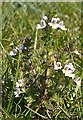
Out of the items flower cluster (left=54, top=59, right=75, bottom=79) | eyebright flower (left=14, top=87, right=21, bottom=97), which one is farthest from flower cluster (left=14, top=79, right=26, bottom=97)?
flower cluster (left=54, top=59, right=75, bottom=79)

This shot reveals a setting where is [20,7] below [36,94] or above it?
above

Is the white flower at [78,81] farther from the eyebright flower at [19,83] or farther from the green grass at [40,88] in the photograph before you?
the eyebright flower at [19,83]

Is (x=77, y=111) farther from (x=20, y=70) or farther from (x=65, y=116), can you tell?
(x=20, y=70)

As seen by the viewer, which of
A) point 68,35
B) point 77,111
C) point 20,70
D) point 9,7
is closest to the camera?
point 77,111

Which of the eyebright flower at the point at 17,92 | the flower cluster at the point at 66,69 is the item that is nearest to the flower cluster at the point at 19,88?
the eyebright flower at the point at 17,92

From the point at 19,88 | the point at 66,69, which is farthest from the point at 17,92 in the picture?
the point at 66,69

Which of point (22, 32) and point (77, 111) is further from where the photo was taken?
point (22, 32)

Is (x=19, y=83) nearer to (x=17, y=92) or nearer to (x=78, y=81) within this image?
(x=17, y=92)

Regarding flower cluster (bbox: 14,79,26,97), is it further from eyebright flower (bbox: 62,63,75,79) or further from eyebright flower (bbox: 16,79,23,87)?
eyebright flower (bbox: 62,63,75,79)

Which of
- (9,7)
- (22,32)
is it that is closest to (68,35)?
(22,32)

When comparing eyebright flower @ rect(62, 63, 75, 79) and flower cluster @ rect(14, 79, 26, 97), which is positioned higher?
eyebright flower @ rect(62, 63, 75, 79)

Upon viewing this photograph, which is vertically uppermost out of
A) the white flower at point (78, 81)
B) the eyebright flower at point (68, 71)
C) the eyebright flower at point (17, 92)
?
the eyebright flower at point (68, 71)
